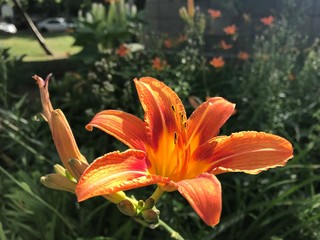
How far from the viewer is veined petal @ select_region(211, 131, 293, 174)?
2.72 ft

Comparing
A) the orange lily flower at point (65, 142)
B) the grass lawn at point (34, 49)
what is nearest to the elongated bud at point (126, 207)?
the orange lily flower at point (65, 142)

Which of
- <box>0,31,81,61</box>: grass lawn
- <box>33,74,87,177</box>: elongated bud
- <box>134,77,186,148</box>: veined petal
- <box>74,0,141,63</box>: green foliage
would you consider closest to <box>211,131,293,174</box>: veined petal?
<box>134,77,186,148</box>: veined petal

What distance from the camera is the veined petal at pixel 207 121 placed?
982 millimetres

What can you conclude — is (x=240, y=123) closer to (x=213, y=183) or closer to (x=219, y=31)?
(x=213, y=183)

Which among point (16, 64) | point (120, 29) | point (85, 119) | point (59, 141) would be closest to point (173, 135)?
point (59, 141)

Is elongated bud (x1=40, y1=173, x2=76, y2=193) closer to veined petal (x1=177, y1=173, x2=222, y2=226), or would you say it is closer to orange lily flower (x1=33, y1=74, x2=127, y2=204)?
orange lily flower (x1=33, y1=74, x2=127, y2=204)

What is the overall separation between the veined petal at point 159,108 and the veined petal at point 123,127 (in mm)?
35

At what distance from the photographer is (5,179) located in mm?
2307

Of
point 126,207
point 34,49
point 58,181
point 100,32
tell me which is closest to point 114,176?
point 126,207

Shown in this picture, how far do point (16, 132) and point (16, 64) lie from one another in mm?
1690

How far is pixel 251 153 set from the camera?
0.85 metres

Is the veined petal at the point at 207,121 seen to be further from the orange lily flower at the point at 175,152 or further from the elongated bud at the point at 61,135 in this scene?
the elongated bud at the point at 61,135

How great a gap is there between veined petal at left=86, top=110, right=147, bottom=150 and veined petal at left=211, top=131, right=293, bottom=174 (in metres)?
0.16

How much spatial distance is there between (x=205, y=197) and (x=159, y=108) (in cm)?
36
